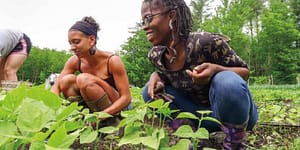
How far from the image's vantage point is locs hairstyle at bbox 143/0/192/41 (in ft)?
3.81

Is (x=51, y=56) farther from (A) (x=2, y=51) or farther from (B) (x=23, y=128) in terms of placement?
(B) (x=23, y=128)

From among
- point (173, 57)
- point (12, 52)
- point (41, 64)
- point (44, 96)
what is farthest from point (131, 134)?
point (41, 64)

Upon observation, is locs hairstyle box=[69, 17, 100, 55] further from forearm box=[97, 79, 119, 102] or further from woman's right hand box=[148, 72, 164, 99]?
woman's right hand box=[148, 72, 164, 99]

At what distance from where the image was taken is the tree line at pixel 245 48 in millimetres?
18422

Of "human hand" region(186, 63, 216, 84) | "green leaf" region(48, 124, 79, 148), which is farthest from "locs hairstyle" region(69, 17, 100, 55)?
"green leaf" region(48, 124, 79, 148)

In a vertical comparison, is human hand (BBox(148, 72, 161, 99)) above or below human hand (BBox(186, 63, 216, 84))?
below

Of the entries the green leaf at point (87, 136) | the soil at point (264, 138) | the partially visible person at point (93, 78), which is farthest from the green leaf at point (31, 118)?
the partially visible person at point (93, 78)

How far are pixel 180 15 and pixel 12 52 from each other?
1945 millimetres

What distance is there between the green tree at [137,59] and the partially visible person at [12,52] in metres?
16.4

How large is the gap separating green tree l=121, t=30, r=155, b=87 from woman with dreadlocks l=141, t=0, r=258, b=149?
58.6 ft

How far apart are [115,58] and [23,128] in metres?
1.43

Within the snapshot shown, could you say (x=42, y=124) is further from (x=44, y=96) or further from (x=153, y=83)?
(x=153, y=83)

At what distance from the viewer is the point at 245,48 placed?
842 inches

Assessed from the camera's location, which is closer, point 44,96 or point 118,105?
point 44,96
